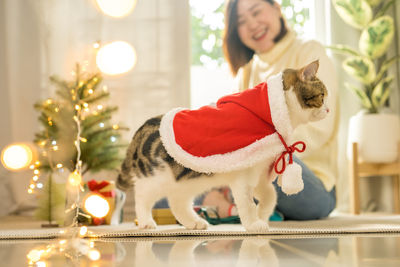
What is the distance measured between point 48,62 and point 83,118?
30.6 inches

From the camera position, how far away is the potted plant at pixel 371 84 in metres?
2.46

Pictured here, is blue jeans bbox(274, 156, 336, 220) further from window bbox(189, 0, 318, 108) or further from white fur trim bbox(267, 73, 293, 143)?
window bbox(189, 0, 318, 108)

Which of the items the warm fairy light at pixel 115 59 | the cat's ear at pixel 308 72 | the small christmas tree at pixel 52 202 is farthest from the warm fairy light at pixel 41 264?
the warm fairy light at pixel 115 59

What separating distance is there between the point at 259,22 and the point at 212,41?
42.9 inches

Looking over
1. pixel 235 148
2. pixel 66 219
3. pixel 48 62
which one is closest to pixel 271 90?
pixel 235 148

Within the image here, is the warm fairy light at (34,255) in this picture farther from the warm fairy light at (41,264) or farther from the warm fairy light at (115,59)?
the warm fairy light at (115,59)

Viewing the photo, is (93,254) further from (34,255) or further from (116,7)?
(116,7)

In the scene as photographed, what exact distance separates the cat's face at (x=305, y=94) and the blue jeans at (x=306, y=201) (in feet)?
1.62

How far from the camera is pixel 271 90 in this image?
1209 millimetres

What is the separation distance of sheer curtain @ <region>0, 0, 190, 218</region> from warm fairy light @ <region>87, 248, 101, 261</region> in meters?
1.85

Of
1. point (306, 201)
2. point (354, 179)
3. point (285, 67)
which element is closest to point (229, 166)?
point (306, 201)

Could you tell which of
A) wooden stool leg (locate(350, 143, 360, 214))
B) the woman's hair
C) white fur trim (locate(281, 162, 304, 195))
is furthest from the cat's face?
wooden stool leg (locate(350, 143, 360, 214))

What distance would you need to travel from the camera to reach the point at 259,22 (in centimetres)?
226

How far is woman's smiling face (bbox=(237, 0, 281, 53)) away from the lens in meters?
2.25
